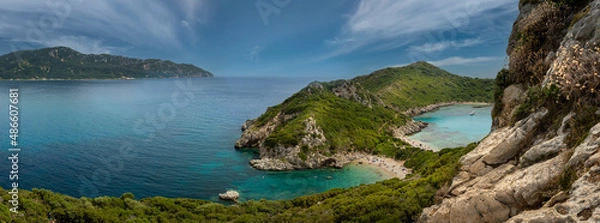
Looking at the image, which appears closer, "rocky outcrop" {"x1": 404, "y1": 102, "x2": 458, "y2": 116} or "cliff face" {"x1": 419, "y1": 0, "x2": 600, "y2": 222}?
"cliff face" {"x1": 419, "y1": 0, "x2": 600, "y2": 222}

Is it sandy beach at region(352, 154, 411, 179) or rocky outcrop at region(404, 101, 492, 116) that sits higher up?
rocky outcrop at region(404, 101, 492, 116)

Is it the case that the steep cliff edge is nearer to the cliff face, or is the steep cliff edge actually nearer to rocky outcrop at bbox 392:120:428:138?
rocky outcrop at bbox 392:120:428:138

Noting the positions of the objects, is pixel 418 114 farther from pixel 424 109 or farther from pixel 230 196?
pixel 230 196

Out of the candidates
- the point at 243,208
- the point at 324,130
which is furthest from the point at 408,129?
the point at 243,208

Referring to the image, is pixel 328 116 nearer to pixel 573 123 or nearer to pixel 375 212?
pixel 375 212

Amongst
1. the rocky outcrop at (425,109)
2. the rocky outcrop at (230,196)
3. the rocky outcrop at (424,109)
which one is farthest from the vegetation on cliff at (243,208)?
the rocky outcrop at (425,109)

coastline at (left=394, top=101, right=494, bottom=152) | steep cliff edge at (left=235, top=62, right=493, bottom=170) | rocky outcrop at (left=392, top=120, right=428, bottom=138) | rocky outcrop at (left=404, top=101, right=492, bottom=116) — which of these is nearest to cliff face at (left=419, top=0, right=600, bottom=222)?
steep cliff edge at (left=235, top=62, right=493, bottom=170)
